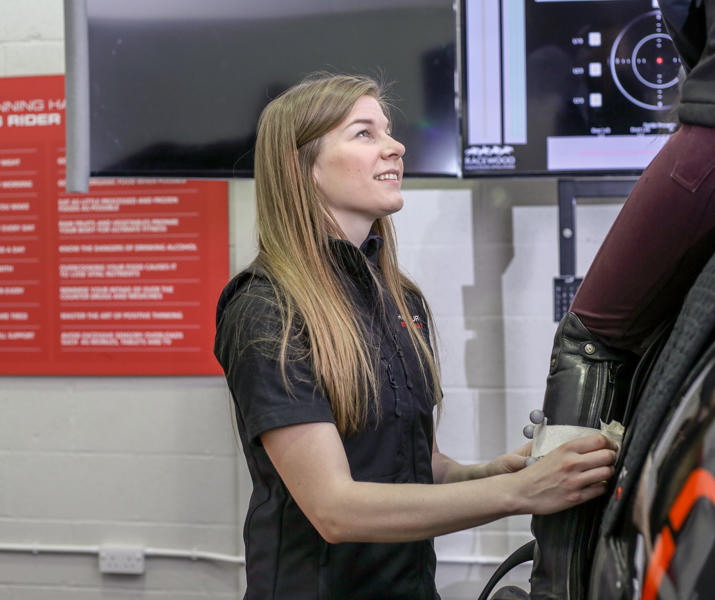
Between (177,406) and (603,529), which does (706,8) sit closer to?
(603,529)

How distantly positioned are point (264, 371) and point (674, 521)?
731mm

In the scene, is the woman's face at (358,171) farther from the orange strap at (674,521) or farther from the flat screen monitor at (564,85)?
the orange strap at (674,521)

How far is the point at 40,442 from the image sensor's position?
2.70 meters

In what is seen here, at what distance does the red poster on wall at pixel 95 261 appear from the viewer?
8.52 feet

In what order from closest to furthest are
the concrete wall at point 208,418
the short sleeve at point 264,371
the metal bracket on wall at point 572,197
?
the short sleeve at point 264,371
the metal bracket on wall at point 572,197
the concrete wall at point 208,418

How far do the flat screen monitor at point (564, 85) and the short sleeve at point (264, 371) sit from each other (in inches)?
41.7

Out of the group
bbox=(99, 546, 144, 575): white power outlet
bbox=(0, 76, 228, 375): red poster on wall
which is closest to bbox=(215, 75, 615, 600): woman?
bbox=(0, 76, 228, 375): red poster on wall

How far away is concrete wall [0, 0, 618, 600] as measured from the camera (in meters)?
2.50

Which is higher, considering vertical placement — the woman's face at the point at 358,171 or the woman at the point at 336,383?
the woman's face at the point at 358,171

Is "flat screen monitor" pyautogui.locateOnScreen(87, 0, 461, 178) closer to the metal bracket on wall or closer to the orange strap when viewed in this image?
the metal bracket on wall

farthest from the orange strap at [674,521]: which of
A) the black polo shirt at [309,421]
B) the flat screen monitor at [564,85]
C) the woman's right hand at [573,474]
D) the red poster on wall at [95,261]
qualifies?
the red poster on wall at [95,261]

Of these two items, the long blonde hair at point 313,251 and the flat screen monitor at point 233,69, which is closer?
the long blonde hair at point 313,251

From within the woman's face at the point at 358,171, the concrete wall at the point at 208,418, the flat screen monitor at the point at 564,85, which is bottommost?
the concrete wall at the point at 208,418

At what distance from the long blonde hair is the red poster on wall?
1057mm
